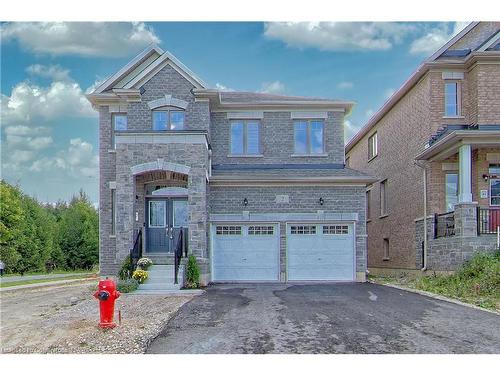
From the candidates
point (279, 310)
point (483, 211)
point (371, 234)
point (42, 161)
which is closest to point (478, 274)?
point (483, 211)

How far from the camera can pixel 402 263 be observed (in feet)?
60.2

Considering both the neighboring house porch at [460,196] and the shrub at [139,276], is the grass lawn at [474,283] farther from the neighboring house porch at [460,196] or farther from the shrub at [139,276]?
the shrub at [139,276]

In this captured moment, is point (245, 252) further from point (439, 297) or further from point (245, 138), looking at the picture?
point (439, 297)

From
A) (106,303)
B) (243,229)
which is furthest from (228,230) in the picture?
(106,303)

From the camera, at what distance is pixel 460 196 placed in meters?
14.2

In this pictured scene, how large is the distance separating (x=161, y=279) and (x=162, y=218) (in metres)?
2.98

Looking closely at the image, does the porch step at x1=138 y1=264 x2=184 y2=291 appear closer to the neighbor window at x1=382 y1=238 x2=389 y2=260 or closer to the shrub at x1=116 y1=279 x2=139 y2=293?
the shrub at x1=116 y1=279 x2=139 y2=293

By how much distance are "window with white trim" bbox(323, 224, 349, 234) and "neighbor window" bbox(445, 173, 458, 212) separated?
10.7 ft

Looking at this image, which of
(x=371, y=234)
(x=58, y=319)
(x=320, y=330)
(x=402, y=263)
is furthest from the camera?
(x=371, y=234)

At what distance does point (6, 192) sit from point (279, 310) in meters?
19.0

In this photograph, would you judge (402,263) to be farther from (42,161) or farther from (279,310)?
(42,161)

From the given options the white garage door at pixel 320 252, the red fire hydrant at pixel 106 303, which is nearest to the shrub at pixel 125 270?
the white garage door at pixel 320 252

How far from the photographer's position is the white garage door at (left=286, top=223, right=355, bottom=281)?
53.5 ft

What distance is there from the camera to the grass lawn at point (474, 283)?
11203 mm
